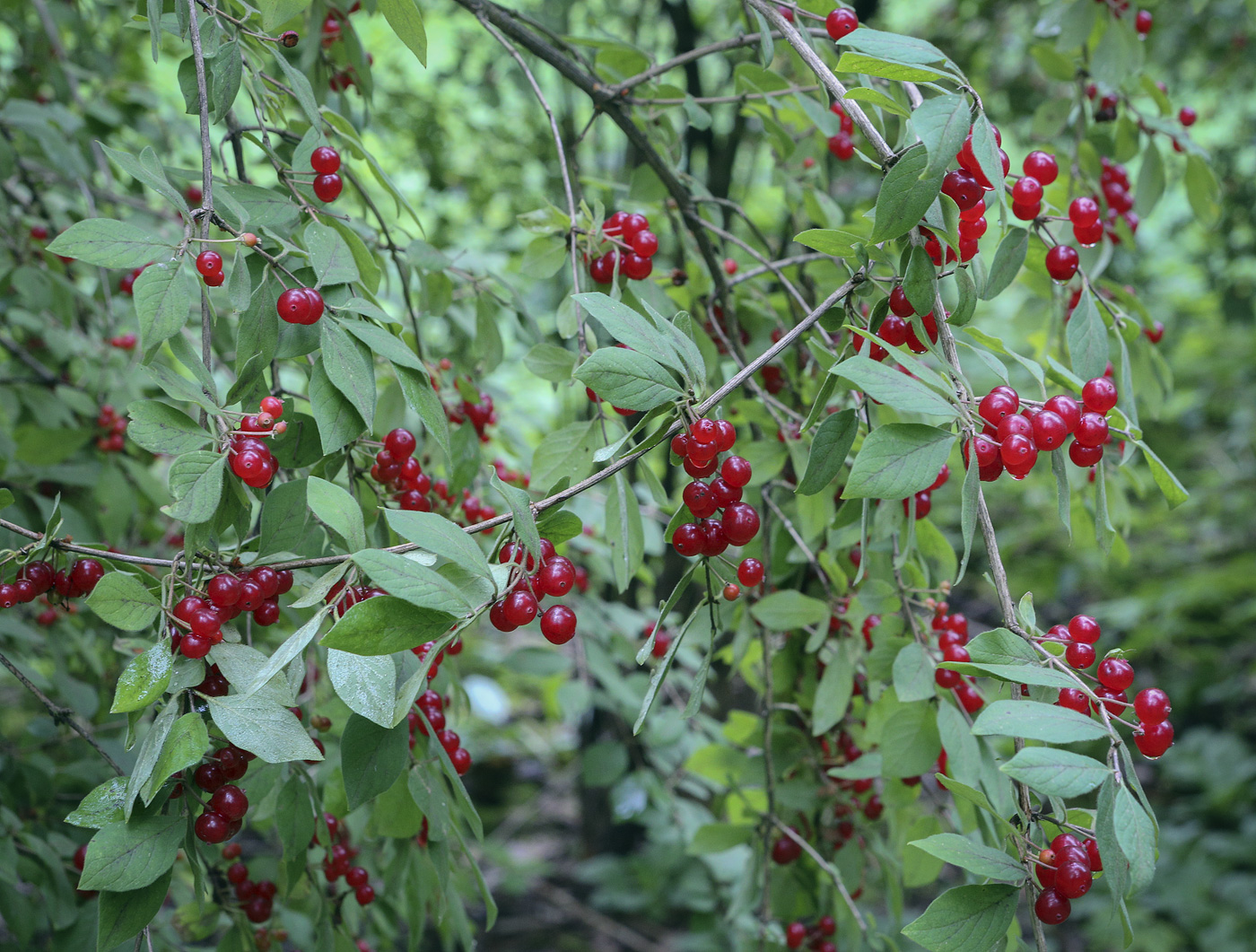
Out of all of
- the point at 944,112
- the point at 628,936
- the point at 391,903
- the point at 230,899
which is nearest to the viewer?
the point at 944,112

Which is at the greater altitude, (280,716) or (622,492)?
(622,492)

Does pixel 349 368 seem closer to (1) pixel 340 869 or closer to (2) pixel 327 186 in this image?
(2) pixel 327 186

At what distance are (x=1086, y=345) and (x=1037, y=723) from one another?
674 millimetres

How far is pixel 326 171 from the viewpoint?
114 cm

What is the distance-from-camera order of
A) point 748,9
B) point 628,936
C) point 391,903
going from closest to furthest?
1. point 748,9
2. point 391,903
3. point 628,936

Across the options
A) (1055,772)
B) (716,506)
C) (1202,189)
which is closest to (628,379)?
(716,506)

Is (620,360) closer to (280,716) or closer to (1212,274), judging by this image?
(280,716)

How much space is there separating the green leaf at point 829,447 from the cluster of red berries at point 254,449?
0.56m

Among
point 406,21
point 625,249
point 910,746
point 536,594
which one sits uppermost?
point 406,21

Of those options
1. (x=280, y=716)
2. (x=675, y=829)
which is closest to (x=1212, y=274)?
(x=675, y=829)

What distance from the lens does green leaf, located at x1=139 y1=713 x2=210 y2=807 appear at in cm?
84

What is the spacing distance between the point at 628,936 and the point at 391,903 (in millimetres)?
1996

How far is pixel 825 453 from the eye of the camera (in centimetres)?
96

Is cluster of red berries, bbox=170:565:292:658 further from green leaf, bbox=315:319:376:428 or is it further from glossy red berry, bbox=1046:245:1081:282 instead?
glossy red berry, bbox=1046:245:1081:282
